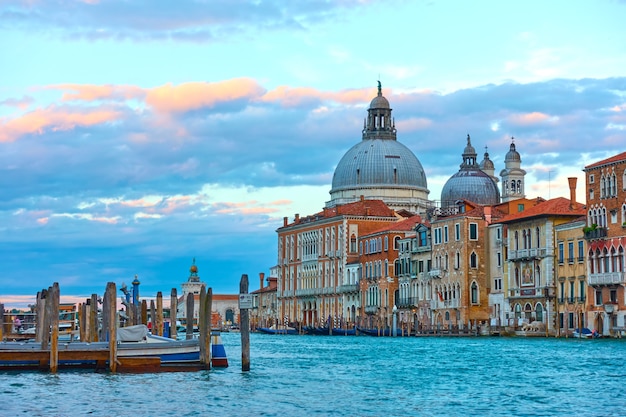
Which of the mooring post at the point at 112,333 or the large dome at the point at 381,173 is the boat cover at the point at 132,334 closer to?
the mooring post at the point at 112,333

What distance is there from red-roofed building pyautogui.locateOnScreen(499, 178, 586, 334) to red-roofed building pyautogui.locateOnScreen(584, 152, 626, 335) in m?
3.99

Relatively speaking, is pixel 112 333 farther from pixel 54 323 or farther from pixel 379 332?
pixel 379 332

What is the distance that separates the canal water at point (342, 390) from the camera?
2427 centimetres

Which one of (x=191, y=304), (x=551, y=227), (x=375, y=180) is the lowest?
(x=191, y=304)

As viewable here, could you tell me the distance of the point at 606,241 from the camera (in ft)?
201

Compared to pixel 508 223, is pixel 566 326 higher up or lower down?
lower down

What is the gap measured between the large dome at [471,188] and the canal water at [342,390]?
242 feet

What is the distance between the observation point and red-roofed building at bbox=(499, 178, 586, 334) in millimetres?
66938

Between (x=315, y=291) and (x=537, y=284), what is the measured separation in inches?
1442

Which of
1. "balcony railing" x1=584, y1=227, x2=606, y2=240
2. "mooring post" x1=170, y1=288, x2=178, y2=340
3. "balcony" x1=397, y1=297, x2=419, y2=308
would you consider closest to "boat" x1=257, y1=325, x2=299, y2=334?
"balcony" x1=397, y1=297, x2=419, y2=308

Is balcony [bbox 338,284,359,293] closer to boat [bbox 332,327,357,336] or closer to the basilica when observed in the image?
the basilica

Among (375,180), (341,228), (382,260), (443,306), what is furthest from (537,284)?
(375,180)

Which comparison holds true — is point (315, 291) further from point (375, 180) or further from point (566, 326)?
point (566, 326)

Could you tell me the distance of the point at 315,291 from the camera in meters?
103
